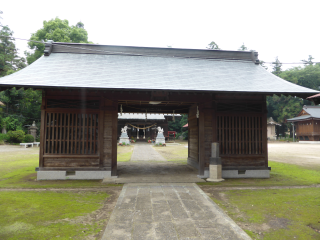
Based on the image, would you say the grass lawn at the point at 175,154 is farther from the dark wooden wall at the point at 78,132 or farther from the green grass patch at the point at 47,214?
the green grass patch at the point at 47,214

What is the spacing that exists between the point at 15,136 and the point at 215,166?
25.0 metres

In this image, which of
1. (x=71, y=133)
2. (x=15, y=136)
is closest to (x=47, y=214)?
(x=71, y=133)

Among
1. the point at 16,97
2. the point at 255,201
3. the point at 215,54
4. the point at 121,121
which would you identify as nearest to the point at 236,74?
the point at 215,54

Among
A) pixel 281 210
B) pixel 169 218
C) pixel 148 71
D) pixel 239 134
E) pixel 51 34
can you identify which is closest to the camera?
pixel 169 218

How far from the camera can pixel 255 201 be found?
5.25m

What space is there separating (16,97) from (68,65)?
954 inches

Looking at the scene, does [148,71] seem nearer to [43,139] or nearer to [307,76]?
[43,139]

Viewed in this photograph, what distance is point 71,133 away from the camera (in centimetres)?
759

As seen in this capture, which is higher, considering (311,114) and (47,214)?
(311,114)

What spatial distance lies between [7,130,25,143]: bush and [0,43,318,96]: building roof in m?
19.3

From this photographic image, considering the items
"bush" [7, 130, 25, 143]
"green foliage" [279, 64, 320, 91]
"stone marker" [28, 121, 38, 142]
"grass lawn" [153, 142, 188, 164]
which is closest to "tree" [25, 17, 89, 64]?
"stone marker" [28, 121, 38, 142]

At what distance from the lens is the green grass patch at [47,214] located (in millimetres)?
3506

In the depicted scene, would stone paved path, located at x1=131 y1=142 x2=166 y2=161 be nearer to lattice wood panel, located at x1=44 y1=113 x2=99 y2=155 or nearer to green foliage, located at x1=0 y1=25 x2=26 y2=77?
lattice wood panel, located at x1=44 y1=113 x2=99 y2=155

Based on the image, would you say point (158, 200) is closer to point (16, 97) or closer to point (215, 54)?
point (215, 54)
